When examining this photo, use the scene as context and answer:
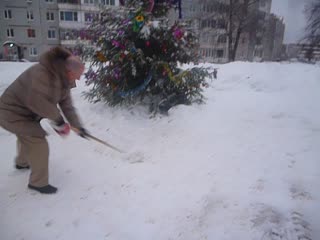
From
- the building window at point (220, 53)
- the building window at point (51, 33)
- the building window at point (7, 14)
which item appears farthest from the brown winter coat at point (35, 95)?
the building window at point (7, 14)

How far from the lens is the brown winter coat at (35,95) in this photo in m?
2.54

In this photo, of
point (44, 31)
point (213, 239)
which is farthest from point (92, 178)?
point (44, 31)

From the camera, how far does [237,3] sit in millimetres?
18562

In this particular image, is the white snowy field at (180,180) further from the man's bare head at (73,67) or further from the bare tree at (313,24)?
the bare tree at (313,24)

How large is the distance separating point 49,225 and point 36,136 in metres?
0.93

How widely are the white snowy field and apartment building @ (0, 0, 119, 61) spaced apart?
94.0 ft

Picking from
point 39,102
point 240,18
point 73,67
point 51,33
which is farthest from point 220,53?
point 39,102

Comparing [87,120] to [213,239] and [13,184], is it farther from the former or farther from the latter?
[213,239]

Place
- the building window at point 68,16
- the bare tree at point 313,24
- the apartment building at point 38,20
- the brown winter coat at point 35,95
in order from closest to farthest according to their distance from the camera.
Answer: the brown winter coat at point 35,95
the bare tree at point 313,24
the apartment building at point 38,20
the building window at point 68,16

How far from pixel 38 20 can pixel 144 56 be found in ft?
104

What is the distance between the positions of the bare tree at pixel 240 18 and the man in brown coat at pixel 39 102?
1835 centimetres

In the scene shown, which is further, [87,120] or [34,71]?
[87,120]

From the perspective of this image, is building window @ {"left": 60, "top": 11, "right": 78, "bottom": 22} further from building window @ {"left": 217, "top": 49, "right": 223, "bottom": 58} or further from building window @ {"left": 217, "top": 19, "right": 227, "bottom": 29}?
building window @ {"left": 217, "top": 49, "right": 223, "bottom": 58}

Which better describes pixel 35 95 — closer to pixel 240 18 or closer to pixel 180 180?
pixel 180 180
